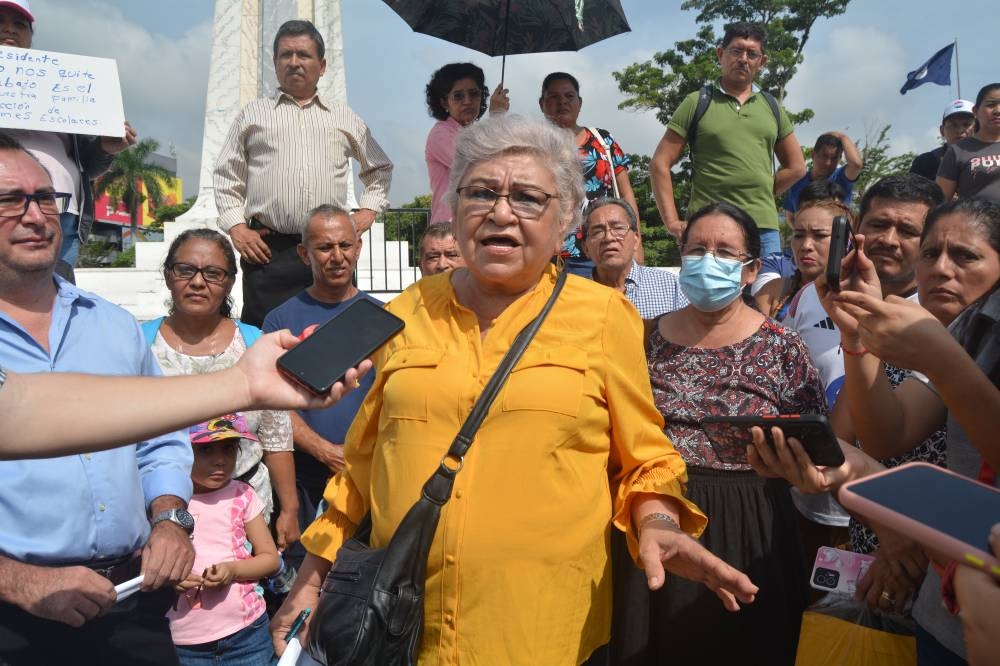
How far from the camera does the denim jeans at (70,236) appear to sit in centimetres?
440

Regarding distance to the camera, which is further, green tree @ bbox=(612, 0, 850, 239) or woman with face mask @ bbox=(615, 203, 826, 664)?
green tree @ bbox=(612, 0, 850, 239)

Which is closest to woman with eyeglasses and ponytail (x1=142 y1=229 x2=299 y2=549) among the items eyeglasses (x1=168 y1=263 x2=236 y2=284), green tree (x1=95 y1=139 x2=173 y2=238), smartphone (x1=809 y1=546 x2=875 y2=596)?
eyeglasses (x1=168 y1=263 x2=236 y2=284)

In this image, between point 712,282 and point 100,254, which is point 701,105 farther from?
point 100,254

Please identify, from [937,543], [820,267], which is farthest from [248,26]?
[937,543]

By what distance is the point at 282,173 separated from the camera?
580 cm

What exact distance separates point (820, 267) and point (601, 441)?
9.24 ft

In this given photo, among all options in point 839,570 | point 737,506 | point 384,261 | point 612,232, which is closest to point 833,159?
point 612,232

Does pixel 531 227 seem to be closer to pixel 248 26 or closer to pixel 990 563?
pixel 990 563

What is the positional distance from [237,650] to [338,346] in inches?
93.1

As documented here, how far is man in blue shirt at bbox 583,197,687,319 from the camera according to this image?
16.2ft

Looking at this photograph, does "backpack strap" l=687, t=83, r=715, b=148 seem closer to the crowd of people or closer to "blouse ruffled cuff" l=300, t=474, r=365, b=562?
the crowd of people

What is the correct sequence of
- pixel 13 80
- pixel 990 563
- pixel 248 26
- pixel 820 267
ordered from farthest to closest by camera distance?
pixel 248 26 → pixel 820 267 → pixel 13 80 → pixel 990 563

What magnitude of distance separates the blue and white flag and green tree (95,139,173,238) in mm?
57212

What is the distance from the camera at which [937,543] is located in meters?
1.23
